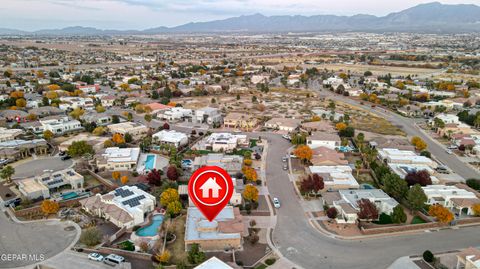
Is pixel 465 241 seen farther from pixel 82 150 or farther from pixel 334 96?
pixel 334 96

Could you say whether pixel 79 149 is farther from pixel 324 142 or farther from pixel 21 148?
pixel 324 142

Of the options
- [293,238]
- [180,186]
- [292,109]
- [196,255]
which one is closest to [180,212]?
[180,186]

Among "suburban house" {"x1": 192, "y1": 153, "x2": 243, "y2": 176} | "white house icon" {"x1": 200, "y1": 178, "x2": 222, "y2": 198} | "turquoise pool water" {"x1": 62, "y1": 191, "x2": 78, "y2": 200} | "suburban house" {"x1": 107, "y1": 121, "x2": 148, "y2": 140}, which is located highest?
"white house icon" {"x1": 200, "y1": 178, "x2": 222, "y2": 198}

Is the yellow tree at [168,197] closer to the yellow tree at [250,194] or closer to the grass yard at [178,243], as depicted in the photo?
the grass yard at [178,243]

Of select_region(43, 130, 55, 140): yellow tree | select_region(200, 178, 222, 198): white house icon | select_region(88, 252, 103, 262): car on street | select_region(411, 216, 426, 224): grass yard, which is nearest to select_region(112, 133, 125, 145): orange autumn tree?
select_region(43, 130, 55, 140): yellow tree

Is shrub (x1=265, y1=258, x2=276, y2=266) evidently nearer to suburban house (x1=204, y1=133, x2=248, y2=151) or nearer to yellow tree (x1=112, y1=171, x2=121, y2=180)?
yellow tree (x1=112, y1=171, x2=121, y2=180)
